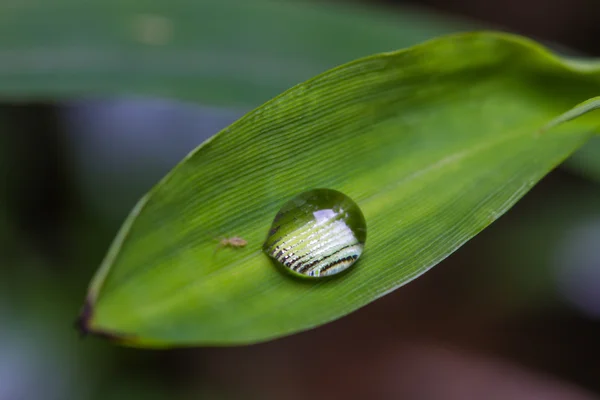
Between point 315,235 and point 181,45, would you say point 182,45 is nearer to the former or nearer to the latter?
point 181,45

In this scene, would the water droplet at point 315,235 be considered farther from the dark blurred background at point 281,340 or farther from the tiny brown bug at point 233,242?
the dark blurred background at point 281,340

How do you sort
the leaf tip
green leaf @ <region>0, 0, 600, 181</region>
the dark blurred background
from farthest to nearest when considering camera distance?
the dark blurred background
green leaf @ <region>0, 0, 600, 181</region>
the leaf tip

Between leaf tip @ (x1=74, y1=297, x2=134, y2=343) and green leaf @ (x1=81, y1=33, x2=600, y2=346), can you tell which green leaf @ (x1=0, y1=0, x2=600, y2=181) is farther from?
leaf tip @ (x1=74, y1=297, x2=134, y2=343)

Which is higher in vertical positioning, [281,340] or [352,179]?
[352,179]

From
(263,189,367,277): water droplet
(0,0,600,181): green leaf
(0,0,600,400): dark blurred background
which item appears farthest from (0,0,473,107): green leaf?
(263,189,367,277): water droplet

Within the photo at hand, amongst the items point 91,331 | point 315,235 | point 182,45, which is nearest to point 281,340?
point 182,45

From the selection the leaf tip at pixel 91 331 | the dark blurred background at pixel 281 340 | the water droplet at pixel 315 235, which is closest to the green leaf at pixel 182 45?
the dark blurred background at pixel 281 340
